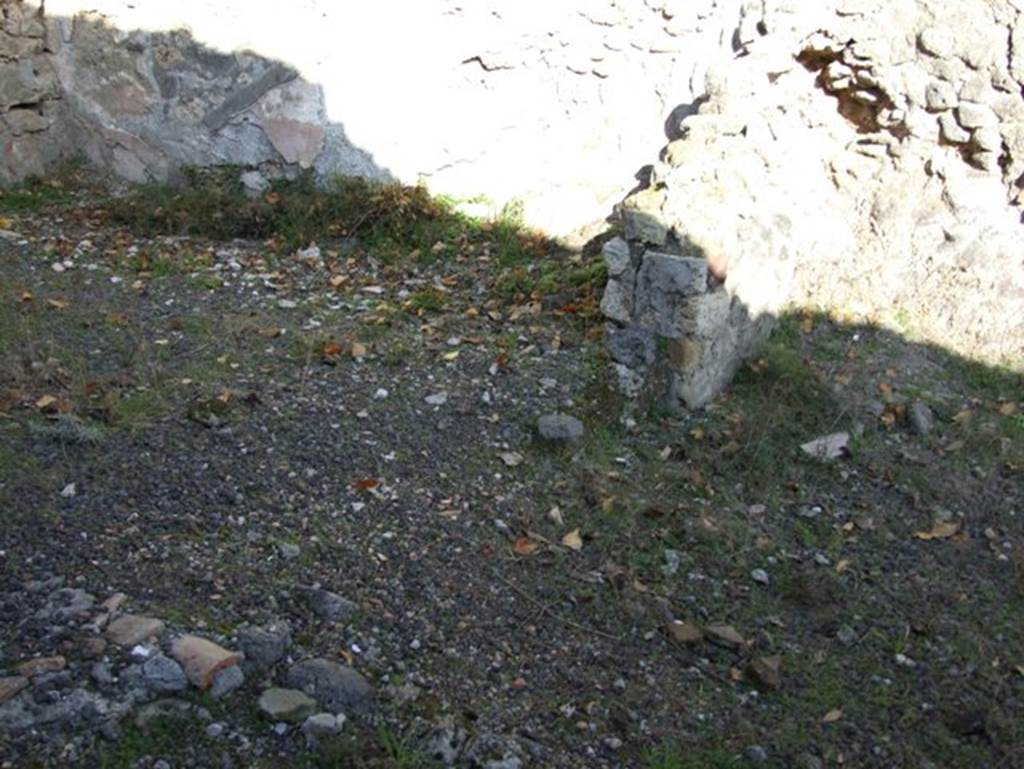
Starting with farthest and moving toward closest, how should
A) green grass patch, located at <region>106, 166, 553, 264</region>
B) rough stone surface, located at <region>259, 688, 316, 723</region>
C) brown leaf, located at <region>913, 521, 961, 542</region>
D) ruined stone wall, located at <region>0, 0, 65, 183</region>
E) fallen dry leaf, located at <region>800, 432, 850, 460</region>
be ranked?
ruined stone wall, located at <region>0, 0, 65, 183</region>, green grass patch, located at <region>106, 166, 553, 264</region>, fallen dry leaf, located at <region>800, 432, 850, 460</region>, brown leaf, located at <region>913, 521, 961, 542</region>, rough stone surface, located at <region>259, 688, 316, 723</region>

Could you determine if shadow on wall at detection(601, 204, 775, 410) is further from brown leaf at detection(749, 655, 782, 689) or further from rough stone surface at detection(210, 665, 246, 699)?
rough stone surface at detection(210, 665, 246, 699)

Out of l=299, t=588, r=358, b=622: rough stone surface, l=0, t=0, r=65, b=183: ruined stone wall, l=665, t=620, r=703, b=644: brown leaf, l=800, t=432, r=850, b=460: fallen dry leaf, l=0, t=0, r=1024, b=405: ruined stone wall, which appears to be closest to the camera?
l=299, t=588, r=358, b=622: rough stone surface

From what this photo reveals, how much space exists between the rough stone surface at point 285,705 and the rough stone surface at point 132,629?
0.37 meters

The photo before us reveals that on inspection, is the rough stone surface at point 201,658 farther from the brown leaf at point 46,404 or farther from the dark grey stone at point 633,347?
the dark grey stone at point 633,347

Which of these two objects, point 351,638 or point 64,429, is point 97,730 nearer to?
point 351,638

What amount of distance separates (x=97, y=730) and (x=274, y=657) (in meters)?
0.47

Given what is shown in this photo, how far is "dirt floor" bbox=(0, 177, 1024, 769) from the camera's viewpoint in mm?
2766

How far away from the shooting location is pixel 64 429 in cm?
359

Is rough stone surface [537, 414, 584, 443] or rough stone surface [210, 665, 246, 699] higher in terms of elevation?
rough stone surface [537, 414, 584, 443]

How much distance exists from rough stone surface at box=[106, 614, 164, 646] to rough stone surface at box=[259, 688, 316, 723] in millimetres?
365

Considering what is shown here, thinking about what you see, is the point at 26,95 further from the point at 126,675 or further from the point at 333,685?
the point at 333,685

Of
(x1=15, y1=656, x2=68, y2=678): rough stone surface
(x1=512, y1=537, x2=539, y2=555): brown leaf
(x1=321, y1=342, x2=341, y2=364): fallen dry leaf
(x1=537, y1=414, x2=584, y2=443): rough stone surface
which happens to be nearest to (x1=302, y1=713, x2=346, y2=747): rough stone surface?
(x1=15, y1=656, x2=68, y2=678): rough stone surface

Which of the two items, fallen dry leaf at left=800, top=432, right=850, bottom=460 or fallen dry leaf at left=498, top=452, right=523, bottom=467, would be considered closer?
fallen dry leaf at left=498, top=452, right=523, bottom=467

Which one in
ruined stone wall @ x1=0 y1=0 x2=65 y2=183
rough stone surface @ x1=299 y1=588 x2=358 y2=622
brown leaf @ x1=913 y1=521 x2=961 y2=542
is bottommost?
brown leaf @ x1=913 y1=521 x2=961 y2=542
